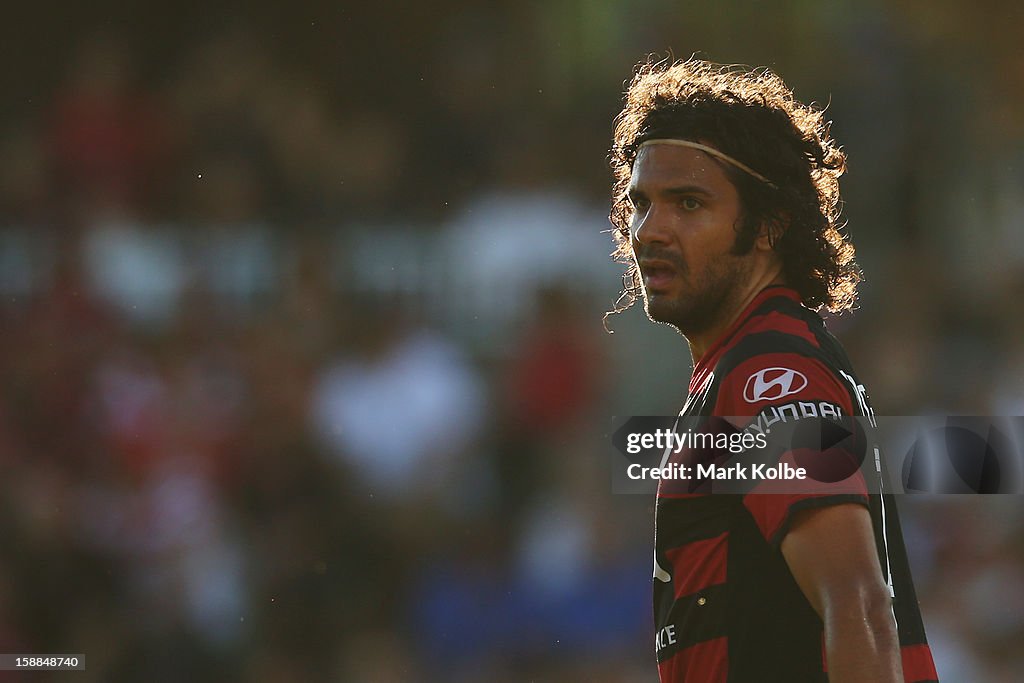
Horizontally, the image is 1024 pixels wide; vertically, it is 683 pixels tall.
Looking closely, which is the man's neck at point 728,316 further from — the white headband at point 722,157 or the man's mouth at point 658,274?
the white headband at point 722,157

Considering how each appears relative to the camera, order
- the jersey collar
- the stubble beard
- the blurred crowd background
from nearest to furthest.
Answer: the jersey collar < the stubble beard < the blurred crowd background

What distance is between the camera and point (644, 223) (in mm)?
3396

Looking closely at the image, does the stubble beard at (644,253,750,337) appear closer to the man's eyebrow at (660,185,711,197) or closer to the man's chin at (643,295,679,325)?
the man's chin at (643,295,679,325)

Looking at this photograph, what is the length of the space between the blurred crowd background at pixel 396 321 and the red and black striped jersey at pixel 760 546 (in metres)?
3.68

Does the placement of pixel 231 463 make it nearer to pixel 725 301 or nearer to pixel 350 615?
pixel 350 615

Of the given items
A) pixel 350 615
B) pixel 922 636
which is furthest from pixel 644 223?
pixel 350 615

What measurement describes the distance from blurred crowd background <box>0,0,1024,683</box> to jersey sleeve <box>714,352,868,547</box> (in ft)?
12.7

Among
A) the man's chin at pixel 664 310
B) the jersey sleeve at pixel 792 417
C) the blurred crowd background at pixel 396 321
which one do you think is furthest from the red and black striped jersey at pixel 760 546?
the blurred crowd background at pixel 396 321

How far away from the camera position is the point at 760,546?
276 centimetres

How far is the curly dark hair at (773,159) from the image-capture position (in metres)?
3.39

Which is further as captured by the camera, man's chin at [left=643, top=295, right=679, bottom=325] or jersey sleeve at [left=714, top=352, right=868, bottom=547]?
man's chin at [left=643, top=295, right=679, bottom=325]

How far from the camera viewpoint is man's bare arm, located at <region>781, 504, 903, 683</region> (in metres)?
2.53

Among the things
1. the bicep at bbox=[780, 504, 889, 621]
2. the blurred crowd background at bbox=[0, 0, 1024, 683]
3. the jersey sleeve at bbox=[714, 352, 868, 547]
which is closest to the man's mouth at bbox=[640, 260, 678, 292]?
the jersey sleeve at bbox=[714, 352, 868, 547]

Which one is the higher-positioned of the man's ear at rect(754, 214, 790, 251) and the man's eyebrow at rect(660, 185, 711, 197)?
the man's eyebrow at rect(660, 185, 711, 197)
